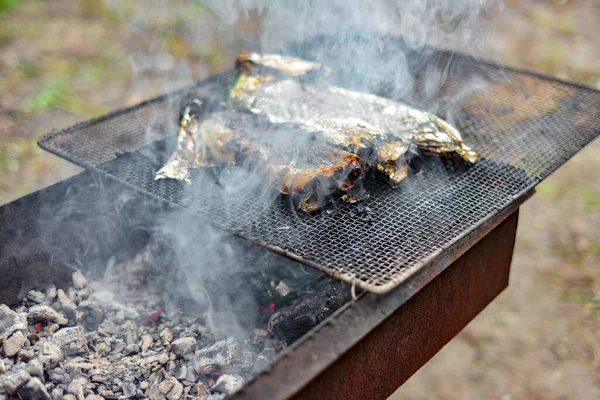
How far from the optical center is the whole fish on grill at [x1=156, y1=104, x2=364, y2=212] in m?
2.52

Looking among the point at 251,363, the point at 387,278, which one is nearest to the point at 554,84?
the point at 387,278

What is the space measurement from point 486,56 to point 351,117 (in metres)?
4.67

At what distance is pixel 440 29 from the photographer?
294 inches

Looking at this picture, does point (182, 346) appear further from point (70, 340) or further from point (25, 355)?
point (25, 355)

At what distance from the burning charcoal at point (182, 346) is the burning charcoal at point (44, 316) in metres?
0.57

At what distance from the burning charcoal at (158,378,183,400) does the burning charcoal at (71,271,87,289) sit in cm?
83

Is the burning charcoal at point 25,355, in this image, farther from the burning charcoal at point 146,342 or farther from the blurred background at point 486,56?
the blurred background at point 486,56

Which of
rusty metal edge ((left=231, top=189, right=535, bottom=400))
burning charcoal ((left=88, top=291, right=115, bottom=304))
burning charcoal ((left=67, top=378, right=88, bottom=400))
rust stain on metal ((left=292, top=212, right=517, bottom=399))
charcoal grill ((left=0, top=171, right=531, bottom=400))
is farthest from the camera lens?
burning charcoal ((left=88, top=291, right=115, bottom=304))

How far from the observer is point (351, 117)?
2.90 m

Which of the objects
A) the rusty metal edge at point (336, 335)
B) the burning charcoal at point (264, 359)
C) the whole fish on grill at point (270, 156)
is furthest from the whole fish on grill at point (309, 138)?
the burning charcoal at point (264, 359)

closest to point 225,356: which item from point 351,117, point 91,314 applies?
point 91,314

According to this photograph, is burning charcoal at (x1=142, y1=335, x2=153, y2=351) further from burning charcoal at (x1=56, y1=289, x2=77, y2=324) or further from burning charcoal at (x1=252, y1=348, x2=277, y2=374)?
burning charcoal at (x1=252, y1=348, x2=277, y2=374)

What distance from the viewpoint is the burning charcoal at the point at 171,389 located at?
2408 millimetres

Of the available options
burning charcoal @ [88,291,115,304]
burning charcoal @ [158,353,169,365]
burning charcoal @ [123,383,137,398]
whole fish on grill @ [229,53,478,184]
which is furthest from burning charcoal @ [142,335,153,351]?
whole fish on grill @ [229,53,478,184]
